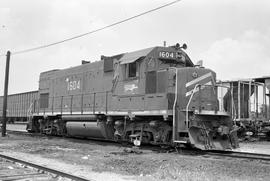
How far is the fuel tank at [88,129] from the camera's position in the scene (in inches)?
559

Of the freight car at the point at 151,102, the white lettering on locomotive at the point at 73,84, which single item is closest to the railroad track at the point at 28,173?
the freight car at the point at 151,102

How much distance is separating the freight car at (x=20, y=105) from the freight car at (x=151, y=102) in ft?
48.1

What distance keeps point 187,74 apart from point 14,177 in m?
6.80

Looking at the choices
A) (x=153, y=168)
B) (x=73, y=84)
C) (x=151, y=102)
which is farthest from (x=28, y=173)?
(x=73, y=84)

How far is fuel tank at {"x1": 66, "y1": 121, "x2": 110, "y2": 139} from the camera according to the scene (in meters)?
14.2

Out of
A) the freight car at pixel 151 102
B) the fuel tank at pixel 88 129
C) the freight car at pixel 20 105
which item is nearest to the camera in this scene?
the freight car at pixel 151 102

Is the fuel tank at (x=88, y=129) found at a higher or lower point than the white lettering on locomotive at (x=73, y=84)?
lower

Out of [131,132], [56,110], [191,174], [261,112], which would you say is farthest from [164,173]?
[261,112]

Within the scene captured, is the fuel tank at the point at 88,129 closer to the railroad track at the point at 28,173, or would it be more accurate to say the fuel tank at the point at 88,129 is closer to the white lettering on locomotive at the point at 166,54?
the white lettering on locomotive at the point at 166,54

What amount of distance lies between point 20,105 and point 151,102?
23487 millimetres

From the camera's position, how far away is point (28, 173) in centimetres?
730

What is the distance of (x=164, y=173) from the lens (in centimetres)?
702

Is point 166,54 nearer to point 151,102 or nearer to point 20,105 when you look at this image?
point 151,102

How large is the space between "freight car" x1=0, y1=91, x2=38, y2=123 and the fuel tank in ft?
44.6
